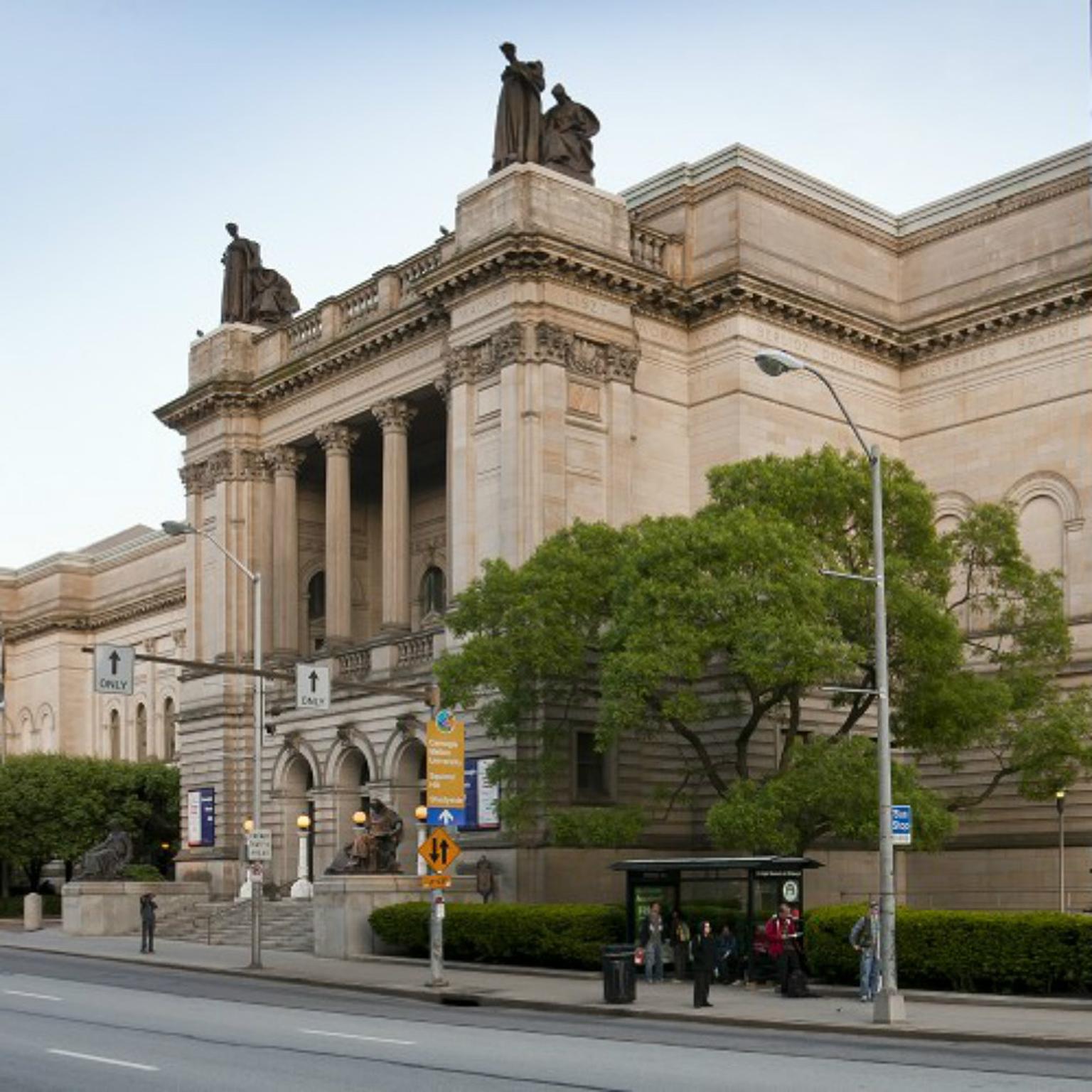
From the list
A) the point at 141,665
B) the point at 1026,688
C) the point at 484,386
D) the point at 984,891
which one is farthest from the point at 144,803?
the point at 1026,688

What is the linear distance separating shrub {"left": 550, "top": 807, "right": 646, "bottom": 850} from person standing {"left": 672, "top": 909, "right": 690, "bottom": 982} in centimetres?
331

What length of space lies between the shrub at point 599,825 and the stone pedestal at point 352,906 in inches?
236

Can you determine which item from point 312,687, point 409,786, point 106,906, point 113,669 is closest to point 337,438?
point 409,786

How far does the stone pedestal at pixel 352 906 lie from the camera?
160 ft

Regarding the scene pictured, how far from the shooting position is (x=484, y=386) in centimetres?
5519

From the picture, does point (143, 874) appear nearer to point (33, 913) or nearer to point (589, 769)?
point (33, 913)

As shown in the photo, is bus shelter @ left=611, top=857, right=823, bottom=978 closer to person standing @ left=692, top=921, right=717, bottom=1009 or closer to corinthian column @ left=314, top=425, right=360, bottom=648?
person standing @ left=692, top=921, right=717, bottom=1009

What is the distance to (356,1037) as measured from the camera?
91.7 ft

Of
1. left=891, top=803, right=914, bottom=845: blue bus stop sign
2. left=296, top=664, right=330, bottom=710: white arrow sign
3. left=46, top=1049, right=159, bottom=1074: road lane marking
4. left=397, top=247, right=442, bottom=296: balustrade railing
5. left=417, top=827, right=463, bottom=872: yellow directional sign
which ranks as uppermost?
left=397, top=247, right=442, bottom=296: balustrade railing

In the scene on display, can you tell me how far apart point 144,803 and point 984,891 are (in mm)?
38211

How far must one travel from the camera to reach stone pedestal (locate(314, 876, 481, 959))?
4891cm

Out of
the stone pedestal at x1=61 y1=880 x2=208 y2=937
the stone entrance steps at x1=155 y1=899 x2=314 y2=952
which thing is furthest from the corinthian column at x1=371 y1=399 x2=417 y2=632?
the stone pedestal at x1=61 y1=880 x2=208 y2=937

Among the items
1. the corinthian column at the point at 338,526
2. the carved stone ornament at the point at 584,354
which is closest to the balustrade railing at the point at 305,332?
the corinthian column at the point at 338,526

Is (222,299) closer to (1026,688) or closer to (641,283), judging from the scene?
(641,283)
